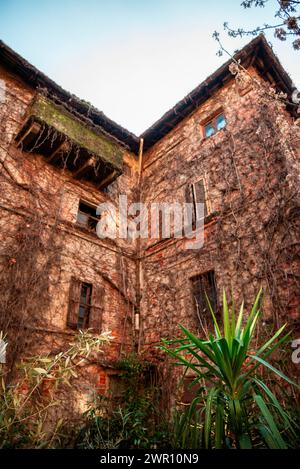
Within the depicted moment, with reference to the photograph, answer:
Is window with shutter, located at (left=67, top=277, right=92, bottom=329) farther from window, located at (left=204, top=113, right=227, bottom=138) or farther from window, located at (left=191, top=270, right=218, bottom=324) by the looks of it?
window, located at (left=204, top=113, right=227, bottom=138)

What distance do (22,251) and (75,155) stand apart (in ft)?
10.2

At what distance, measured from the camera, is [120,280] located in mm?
7797

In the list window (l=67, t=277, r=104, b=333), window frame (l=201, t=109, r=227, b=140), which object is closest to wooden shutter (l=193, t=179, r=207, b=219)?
window frame (l=201, t=109, r=227, b=140)

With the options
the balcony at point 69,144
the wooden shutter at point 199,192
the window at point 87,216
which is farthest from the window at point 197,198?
the window at point 87,216

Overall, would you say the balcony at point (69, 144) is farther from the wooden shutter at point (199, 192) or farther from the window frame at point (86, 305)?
the window frame at point (86, 305)

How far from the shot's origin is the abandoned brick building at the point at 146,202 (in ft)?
18.1

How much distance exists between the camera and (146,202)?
9.27 metres

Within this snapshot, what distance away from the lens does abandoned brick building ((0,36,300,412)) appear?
553 cm

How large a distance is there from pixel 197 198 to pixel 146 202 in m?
2.20

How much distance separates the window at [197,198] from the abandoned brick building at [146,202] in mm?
35

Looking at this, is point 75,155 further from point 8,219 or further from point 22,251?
point 22,251

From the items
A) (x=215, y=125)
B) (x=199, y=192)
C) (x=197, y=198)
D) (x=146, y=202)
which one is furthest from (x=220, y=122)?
(x=146, y=202)
